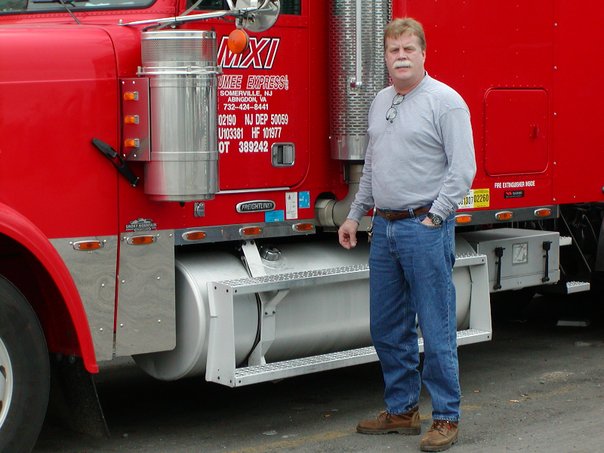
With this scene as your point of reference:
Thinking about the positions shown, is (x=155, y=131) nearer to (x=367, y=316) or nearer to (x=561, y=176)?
(x=367, y=316)

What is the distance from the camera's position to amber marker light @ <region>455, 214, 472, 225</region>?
7.02 metres

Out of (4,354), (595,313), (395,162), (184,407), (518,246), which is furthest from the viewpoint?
(595,313)

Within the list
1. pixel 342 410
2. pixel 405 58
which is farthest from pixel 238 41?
pixel 342 410

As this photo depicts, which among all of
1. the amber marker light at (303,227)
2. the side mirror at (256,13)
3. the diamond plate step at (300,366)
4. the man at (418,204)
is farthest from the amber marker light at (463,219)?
the side mirror at (256,13)

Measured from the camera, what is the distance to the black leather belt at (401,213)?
5.79 metres

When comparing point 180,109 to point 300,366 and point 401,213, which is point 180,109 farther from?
point 300,366

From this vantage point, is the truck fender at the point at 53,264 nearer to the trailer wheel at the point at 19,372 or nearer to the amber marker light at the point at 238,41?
the trailer wheel at the point at 19,372

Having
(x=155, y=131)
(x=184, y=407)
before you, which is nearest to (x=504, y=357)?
(x=184, y=407)

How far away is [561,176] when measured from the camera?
7660 mm

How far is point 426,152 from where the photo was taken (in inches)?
227

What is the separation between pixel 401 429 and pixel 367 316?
0.74m

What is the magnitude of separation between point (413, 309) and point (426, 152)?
811 millimetres

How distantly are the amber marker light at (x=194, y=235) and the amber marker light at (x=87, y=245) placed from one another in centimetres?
50

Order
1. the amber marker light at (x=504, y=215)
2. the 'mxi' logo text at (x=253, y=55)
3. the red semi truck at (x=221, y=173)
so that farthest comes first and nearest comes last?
the amber marker light at (x=504, y=215)
the 'mxi' logo text at (x=253, y=55)
the red semi truck at (x=221, y=173)
